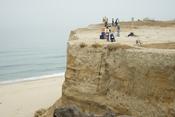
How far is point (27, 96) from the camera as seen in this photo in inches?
1010

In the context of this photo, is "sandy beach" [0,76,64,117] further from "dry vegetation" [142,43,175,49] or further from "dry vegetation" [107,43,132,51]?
"dry vegetation" [142,43,175,49]

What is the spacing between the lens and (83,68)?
13.3m

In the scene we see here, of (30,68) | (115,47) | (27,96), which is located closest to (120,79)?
(115,47)

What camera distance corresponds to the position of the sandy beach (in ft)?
70.1

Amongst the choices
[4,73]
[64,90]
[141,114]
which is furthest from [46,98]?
[4,73]

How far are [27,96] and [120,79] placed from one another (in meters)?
14.8

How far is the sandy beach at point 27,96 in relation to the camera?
2136 centimetres

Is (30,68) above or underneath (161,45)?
underneath

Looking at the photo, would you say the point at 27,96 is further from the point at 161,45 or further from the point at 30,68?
the point at 30,68

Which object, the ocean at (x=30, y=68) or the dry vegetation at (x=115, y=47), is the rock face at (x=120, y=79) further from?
the ocean at (x=30, y=68)

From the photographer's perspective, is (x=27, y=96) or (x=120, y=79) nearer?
(x=120, y=79)

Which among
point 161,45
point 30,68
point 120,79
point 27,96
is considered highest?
point 161,45

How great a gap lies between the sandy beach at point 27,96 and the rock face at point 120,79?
777 centimetres

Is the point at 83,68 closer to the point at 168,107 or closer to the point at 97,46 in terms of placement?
the point at 97,46
